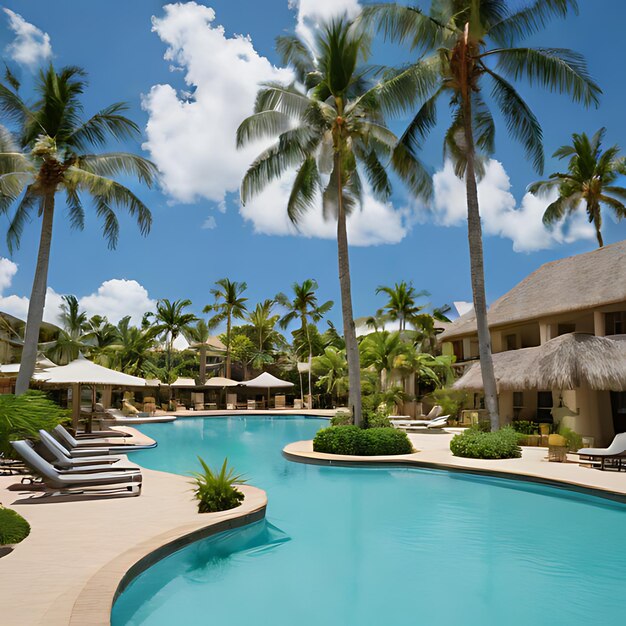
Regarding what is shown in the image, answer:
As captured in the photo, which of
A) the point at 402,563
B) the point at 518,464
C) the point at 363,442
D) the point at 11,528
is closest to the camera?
the point at 11,528

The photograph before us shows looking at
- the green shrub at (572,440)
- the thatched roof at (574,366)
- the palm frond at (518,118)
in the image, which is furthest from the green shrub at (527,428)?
the palm frond at (518,118)

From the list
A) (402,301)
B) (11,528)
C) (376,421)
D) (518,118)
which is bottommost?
(11,528)

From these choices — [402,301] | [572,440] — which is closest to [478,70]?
[572,440]

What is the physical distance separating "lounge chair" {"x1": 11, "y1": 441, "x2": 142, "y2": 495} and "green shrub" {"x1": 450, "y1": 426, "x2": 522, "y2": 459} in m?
8.48

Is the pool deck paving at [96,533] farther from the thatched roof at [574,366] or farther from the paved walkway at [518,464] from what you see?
the thatched roof at [574,366]

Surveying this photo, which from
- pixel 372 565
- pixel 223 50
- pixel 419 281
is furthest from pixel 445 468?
pixel 419 281

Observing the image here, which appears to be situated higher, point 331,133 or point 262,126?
point 262,126

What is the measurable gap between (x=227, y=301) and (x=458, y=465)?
3524cm

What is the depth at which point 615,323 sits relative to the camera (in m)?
18.7

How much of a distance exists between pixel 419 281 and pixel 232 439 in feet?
68.1

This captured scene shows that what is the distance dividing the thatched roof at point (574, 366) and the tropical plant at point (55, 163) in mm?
12382

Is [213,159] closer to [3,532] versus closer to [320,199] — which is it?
[320,199]

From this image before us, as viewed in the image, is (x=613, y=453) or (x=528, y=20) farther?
(x=528, y=20)

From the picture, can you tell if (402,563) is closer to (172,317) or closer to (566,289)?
(566,289)
